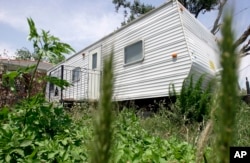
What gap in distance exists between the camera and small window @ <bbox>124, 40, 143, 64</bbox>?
9.89 meters

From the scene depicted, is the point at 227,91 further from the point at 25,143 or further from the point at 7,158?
the point at 25,143

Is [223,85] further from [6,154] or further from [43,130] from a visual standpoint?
[43,130]

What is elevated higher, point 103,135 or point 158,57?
point 158,57

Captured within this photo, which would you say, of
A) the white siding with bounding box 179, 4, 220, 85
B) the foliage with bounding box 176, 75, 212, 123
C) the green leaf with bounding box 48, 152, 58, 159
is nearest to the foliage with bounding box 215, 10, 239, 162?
the green leaf with bounding box 48, 152, 58, 159

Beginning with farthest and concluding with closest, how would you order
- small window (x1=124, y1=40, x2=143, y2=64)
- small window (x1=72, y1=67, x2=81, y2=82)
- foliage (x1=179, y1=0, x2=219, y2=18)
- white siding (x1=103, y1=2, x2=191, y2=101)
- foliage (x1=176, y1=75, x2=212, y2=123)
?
1. foliage (x1=179, y1=0, x2=219, y2=18)
2. small window (x1=72, y1=67, x2=81, y2=82)
3. small window (x1=124, y1=40, x2=143, y2=64)
4. white siding (x1=103, y1=2, x2=191, y2=101)
5. foliage (x1=176, y1=75, x2=212, y2=123)

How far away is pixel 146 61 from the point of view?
9453 millimetres

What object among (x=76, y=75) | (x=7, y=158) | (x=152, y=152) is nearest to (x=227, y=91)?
(x=7, y=158)

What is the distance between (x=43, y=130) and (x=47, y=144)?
0.43 m

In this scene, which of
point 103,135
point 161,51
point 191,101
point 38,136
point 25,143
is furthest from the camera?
point 161,51

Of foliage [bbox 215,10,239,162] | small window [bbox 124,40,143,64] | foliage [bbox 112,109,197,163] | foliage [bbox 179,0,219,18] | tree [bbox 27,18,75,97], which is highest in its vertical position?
foliage [bbox 179,0,219,18]

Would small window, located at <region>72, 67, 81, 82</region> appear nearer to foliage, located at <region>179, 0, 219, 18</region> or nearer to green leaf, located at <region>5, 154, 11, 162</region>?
green leaf, located at <region>5, 154, 11, 162</region>

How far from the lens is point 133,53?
10.2 metres

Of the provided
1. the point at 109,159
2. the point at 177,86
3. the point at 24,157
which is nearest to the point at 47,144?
the point at 24,157

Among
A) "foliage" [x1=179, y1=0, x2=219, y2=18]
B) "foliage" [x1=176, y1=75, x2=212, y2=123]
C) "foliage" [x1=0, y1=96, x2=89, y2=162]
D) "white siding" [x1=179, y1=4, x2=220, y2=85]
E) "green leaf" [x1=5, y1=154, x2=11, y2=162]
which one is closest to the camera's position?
"green leaf" [x1=5, y1=154, x2=11, y2=162]
